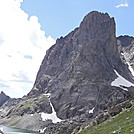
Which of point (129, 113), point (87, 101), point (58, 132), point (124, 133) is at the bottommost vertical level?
point (124, 133)

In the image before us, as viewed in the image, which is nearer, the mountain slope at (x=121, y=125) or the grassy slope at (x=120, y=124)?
the mountain slope at (x=121, y=125)

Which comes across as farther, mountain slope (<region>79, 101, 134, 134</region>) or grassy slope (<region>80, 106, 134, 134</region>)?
grassy slope (<region>80, 106, 134, 134</region>)

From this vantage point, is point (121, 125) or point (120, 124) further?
point (120, 124)

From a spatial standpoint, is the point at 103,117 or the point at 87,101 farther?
the point at 87,101

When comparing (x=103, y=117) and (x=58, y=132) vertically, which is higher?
(x=58, y=132)

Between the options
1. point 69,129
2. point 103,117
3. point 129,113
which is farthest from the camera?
point 69,129

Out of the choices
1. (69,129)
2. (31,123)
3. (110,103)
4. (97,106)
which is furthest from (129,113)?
(31,123)

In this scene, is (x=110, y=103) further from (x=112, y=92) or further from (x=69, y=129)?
(x=69, y=129)

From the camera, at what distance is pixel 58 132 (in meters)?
130

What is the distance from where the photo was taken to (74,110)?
19788cm

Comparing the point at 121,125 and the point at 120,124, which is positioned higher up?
the point at 120,124

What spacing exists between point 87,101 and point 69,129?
2861 inches

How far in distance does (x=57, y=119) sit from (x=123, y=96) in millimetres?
56361

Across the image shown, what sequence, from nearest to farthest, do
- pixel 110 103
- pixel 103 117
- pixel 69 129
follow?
pixel 103 117 → pixel 69 129 → pixel 110 103
